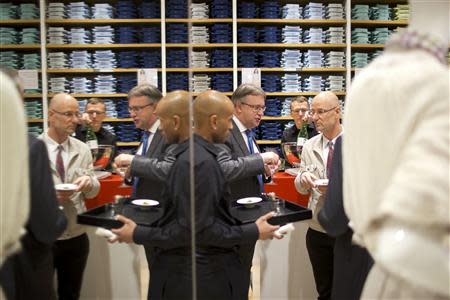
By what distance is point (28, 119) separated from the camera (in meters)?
1.70

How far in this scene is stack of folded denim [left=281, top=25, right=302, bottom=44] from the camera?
3.05m

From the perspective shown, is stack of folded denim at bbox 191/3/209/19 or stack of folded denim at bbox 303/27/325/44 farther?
stack of folded denim at bbox 303/27/325/44

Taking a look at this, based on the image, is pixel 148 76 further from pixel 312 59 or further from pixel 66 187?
pixel 312 59

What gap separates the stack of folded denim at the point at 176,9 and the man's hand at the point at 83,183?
2.47ft

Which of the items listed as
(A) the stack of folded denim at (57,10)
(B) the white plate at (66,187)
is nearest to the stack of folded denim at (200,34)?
(A) the stack of folded denim at (57,10)

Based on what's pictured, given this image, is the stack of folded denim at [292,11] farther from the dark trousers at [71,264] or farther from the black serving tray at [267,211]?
A: the dark trousers at [71,264]

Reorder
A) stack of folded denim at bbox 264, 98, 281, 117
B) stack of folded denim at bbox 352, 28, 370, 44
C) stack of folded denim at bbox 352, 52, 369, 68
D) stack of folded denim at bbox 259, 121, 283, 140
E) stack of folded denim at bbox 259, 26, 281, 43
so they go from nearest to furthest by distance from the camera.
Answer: stack of folded denim at bbox 352, 52, 369, 68
stack of folded denim at bbox 259, 121, 283, 140
stack of folded denim at bbox 264, 98, 281, 117
stack of folded denim at bbox 352, 28, 370, 44
stack of folded denim at bbox 259, 26, 281, 43

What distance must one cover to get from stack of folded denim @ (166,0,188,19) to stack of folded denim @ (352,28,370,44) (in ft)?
3.12

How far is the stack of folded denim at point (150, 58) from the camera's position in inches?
78.6

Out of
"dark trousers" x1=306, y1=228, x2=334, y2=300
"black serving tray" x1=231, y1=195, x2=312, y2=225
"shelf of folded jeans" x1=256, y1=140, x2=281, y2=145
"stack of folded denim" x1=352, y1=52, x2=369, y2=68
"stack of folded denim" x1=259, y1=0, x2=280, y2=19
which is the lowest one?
"dark trousers" x1=306, y1=228, x2=334, y2=300

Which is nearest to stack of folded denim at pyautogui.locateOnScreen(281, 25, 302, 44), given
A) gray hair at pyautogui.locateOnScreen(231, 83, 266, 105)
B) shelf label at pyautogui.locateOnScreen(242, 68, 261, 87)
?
shelf label at pyautogui.locateOnScreen(242, 68, 261, 87)

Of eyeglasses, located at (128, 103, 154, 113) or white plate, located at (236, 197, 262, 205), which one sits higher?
eyeglasses, located at (128, 103, 154, 113)

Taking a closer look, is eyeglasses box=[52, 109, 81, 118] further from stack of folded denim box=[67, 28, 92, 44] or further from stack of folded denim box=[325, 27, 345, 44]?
stack of folded denim box=[325, 27, 345, 44]

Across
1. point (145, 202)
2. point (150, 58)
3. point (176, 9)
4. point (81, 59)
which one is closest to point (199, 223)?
point (145, 202)
